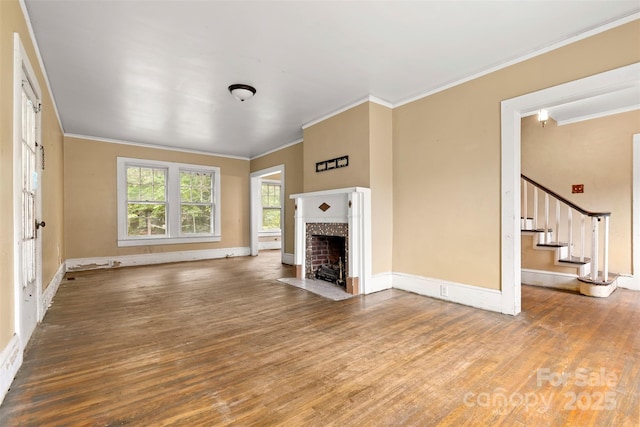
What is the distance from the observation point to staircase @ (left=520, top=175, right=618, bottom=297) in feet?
13.1

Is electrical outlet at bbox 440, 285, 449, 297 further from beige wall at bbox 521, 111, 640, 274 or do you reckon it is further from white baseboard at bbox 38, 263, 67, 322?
white baseboard at bbox 38, 263, 67, 322

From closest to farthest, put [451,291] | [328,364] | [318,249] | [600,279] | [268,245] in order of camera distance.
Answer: [328,364] → [451,291] → [600,279] → [318,249] → [268,245]

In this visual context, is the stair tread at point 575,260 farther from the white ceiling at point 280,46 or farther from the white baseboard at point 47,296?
the white baseboard at point 47,296

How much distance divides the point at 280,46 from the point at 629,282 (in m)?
5.69

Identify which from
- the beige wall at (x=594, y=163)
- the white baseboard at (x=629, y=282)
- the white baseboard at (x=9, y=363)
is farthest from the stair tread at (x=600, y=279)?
the white baseboard at (x=9, y=363)

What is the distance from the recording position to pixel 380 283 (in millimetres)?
4184

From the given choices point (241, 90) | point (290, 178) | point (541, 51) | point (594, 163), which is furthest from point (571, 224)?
point (241, 90)

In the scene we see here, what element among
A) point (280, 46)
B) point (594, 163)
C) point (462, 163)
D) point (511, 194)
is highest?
point (280, 46)

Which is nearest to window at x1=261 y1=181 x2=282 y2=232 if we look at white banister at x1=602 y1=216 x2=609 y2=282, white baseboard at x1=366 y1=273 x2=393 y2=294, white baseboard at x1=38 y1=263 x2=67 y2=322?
white baseboard at x1=38 y1=263 x2=67 y2=322

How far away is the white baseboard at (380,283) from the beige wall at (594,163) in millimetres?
2377

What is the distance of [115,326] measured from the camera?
2885 mm

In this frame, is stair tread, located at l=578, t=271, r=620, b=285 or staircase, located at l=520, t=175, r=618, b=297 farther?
staircase, located at l=520, t=175, r=618, b=297

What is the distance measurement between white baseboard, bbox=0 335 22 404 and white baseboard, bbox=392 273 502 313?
3.89m

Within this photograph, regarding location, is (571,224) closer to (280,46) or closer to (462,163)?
(462,163)
